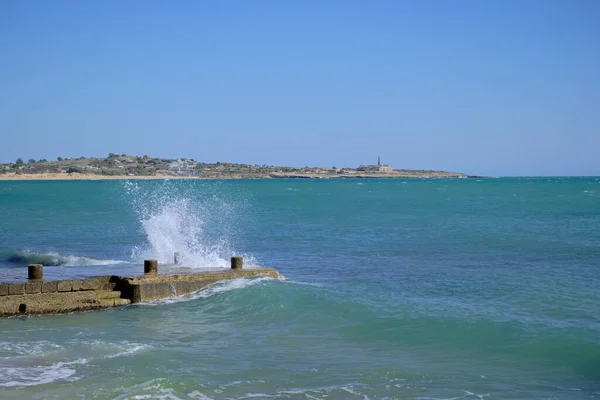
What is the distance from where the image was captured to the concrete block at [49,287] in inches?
733

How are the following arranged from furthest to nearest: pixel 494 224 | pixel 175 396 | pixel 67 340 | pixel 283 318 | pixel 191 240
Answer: pixel 494 224 → pixel 191 240 → pixel 283 318 → pixel 67 340 → pixel 175 396

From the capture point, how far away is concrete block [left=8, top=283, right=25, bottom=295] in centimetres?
→ 1825

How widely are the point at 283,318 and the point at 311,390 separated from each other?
5781mm

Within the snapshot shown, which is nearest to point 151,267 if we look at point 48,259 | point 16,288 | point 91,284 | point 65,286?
point 91,284

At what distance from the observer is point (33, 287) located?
18469mm

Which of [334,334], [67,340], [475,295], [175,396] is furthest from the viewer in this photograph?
[475,295]

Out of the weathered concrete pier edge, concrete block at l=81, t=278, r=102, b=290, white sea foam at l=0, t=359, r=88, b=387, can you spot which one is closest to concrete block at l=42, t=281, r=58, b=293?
the weathered concrete pier edge

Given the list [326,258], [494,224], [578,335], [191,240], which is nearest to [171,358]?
[578,335]

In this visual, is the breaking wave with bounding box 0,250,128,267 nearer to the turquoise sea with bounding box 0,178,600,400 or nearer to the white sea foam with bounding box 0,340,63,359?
the turquoise sea with bounding box 0,178,600,400

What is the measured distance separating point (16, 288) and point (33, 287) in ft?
1.26

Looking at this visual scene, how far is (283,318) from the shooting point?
18484mm

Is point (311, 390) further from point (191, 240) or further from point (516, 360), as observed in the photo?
point (191, 240)

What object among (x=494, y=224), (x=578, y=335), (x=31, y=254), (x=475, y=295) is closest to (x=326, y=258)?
(x=475, y=295)

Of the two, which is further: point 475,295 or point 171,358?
point 475,295
